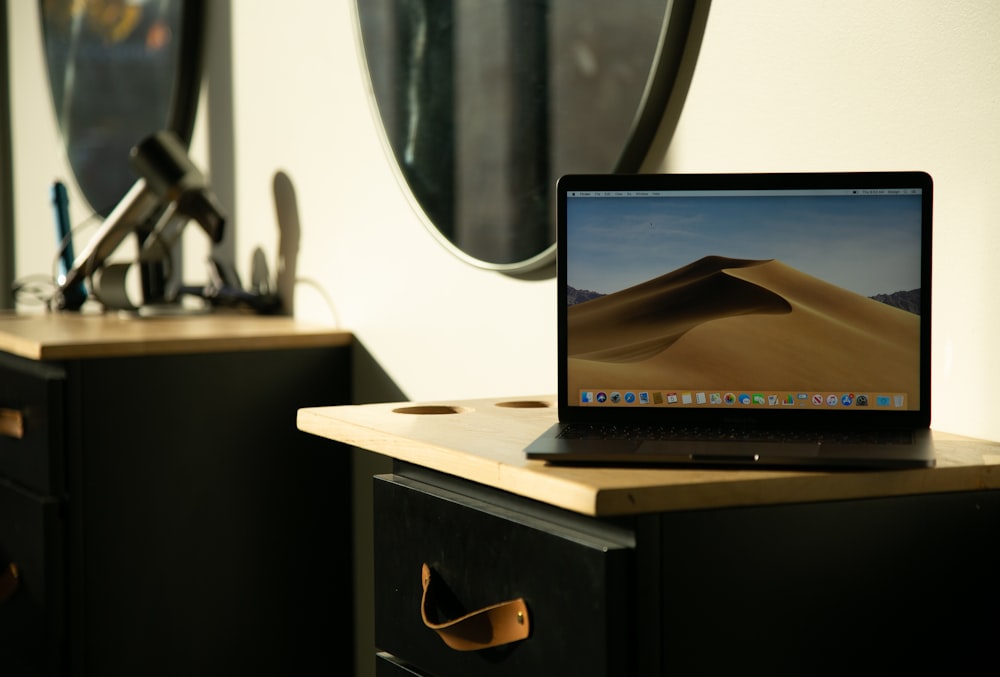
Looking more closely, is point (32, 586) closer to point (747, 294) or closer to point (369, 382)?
point (369, 382)

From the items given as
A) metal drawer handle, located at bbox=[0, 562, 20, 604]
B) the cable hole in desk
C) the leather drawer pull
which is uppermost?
the cable hole in desk

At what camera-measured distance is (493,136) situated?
1513 mm

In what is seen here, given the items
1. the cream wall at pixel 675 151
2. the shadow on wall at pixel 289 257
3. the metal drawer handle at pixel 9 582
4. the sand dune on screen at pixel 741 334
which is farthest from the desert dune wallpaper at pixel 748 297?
the metal drawer handle at pixel 9 582

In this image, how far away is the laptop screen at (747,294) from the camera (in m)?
0.89

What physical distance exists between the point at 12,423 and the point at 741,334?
116 centimetres

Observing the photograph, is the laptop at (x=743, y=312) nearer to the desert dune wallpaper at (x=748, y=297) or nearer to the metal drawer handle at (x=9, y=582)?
the desert dune wallpaper at (x=748, y=297)

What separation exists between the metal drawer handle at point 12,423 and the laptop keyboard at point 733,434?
1023 mm

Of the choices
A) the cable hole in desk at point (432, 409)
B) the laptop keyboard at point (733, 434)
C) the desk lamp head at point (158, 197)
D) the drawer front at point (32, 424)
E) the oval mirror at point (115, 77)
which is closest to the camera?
the laptop keyboard at point (733, 434)

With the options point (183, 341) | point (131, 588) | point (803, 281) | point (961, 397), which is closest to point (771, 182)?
point (803, 281)

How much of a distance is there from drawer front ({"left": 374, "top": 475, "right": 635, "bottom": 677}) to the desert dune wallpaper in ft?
0.49

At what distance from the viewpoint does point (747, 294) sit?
93cm

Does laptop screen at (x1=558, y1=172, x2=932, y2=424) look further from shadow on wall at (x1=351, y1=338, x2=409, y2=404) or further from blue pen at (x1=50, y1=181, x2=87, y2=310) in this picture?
blue pen at (x1=50, y1=181, x2=87, y2=310)

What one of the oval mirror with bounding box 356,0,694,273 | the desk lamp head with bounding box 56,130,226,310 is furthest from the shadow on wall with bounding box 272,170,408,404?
the oval mirror with bounding box 356,0,694,273

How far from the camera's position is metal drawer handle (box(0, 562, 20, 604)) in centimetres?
165
